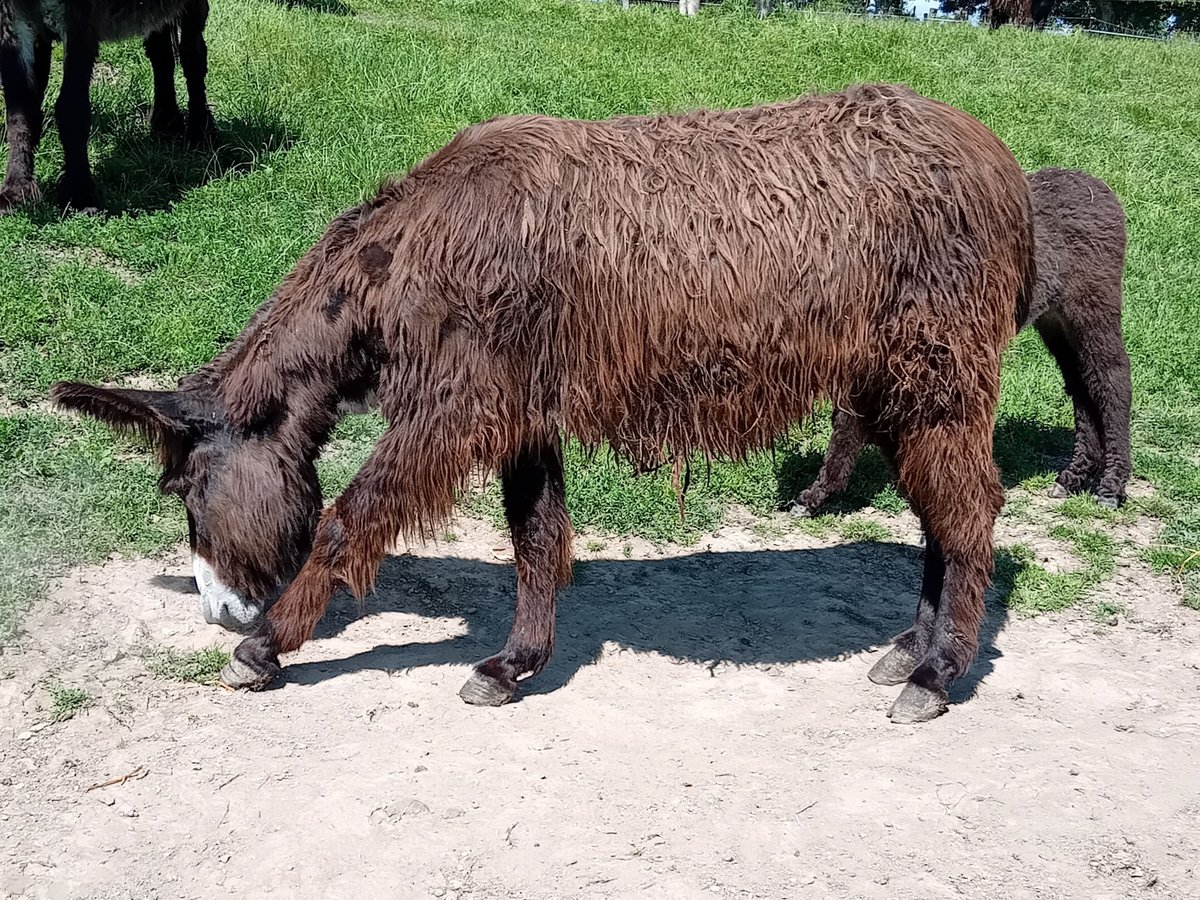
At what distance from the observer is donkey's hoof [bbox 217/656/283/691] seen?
13.1 ft

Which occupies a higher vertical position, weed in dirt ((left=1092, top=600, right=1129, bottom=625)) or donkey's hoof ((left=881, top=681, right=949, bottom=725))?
donkey's hoof ((left=881, top=681, right=949, bottom=725))

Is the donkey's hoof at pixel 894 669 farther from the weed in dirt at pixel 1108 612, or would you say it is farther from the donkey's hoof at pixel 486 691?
the donkey's hoof at pixel 486 691

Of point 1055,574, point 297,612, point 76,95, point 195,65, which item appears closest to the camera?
point 297,612

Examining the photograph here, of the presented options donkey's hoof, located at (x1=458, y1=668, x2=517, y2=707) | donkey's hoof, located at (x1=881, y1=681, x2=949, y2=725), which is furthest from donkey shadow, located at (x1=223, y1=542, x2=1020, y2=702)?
donkey's hoof, located at (x1=881, y1=681, x2=949, y2=725)

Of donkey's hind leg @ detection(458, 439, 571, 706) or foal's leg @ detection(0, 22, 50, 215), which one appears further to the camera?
foal's leg @ detection(0, 22, 50, 215)

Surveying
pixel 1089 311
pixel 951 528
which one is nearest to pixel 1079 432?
pixel 1089 311

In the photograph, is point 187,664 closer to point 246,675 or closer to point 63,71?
point 246,675

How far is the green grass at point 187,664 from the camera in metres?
4.13

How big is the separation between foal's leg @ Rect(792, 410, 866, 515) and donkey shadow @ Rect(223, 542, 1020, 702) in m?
0.39

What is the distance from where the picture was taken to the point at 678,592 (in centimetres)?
516

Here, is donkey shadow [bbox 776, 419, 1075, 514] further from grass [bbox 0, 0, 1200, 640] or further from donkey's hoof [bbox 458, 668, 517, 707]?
donkey's hoof [bbox 458, 668, 517, 707]

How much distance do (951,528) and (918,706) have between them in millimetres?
651

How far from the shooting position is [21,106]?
283 inches

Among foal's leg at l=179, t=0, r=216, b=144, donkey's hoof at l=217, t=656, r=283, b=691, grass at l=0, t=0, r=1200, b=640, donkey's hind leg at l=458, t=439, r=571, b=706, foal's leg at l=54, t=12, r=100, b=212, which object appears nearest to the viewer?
donkey's hoof at l=217, t=656, r=283, b=691
